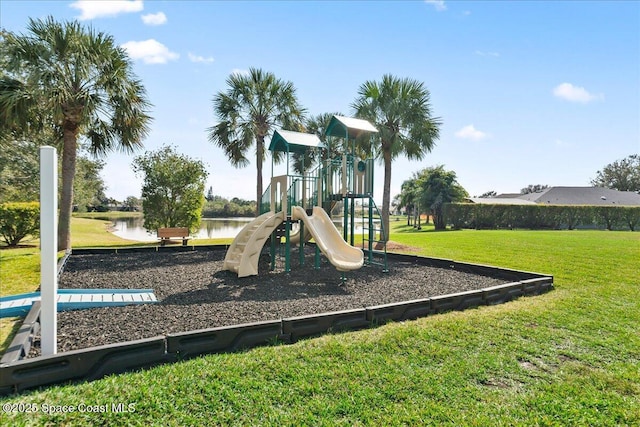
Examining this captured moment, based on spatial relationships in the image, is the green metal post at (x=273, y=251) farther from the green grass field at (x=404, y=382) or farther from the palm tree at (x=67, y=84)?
the palm tree at (x=67, y=84)

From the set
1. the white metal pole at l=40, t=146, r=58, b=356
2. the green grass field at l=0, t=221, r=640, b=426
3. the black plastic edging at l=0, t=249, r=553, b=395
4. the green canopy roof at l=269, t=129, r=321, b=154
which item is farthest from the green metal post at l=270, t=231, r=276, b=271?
the white metal pole at l=40, t=146, r=58, b=356

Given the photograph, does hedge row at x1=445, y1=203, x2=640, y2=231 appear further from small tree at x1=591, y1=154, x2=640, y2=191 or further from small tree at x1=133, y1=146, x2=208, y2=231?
small tree at x1=591, y1=154, x2=640, y2=191

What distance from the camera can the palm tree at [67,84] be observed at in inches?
369

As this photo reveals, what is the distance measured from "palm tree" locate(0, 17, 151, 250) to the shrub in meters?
2.76

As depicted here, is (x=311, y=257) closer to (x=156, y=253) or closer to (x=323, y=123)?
(x=156, y=253)

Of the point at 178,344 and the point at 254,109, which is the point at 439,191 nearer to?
the point at 254,109

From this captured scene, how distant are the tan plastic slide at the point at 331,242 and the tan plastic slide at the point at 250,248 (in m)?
0.64

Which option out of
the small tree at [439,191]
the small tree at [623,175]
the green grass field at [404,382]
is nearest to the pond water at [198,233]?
the green grass field at [404,382]

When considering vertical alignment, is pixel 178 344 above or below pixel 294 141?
below

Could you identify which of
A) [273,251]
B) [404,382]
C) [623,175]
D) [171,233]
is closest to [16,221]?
[171,233]

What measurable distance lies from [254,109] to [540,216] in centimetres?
2533

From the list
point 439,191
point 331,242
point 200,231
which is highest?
point 439,191

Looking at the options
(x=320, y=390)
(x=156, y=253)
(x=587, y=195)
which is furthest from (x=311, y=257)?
(x=587, y=195)

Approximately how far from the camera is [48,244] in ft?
9.55
